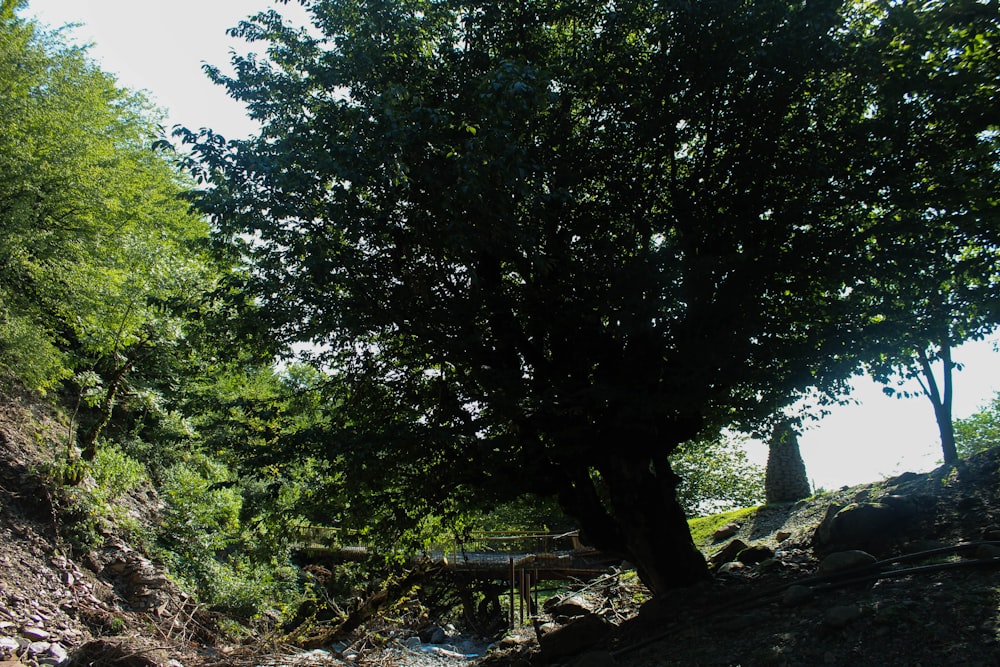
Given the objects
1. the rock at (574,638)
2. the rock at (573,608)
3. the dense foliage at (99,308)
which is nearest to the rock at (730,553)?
the rock at (573,608)

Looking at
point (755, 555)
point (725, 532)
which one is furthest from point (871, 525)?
point (725, 532)

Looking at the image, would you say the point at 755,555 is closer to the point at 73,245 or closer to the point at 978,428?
the point at 73,245

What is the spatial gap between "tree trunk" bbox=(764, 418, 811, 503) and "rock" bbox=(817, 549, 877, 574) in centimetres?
1032

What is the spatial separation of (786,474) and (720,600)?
10844 mm

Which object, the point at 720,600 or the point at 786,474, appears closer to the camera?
the point at 720,600

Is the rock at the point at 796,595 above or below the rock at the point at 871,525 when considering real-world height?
below

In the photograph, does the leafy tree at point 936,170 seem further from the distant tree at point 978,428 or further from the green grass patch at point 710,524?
the distant tree at point 978,428

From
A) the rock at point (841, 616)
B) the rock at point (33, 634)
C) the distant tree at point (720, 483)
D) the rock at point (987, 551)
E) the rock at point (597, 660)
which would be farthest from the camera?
the distant tree at point (720, 483)

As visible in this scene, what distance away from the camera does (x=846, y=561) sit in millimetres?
7098

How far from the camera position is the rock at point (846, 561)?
277 inches

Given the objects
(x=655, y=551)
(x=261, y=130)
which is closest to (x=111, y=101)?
(x=261, y=130)

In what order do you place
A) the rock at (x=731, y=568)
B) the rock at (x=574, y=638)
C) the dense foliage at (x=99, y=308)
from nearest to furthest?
the rock at (x=574, y=638), the rock at (x=731, y=568), the dense foliage at (x=99, y=308)

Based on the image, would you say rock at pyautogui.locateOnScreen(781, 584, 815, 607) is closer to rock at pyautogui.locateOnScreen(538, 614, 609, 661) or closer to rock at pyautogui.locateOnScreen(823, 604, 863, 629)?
rock at pyautogui.locateOnScreen(823, 604, 863, 629)

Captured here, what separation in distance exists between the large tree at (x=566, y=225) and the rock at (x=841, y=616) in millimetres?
2468
